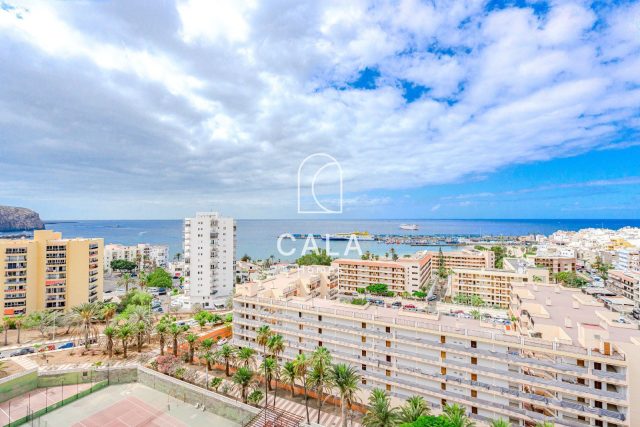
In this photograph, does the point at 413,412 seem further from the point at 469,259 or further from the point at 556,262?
the point at 556,262

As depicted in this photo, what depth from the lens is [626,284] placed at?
73688 mm

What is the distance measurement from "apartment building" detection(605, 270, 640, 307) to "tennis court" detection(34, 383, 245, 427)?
8219 cm

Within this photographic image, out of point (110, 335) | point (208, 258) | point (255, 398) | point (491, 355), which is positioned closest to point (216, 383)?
point (255, 398)

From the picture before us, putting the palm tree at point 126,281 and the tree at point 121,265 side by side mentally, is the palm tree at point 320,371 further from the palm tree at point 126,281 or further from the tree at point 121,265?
the tree at point 121,265

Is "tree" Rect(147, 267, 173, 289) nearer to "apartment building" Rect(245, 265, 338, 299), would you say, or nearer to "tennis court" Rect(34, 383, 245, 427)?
"apartment building" Rect(245, 265, 338, 299)

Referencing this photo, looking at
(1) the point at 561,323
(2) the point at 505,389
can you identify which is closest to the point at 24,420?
(2) the point at 505,389

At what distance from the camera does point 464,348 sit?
2656cm

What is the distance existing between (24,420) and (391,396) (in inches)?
1332

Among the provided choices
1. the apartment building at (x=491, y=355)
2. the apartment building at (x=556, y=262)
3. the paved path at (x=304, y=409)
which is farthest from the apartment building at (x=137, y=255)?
the apartment building at (x=556, y=262)

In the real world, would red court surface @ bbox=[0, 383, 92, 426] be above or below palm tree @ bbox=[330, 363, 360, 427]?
below

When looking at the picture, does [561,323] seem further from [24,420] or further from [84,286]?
[84,286]

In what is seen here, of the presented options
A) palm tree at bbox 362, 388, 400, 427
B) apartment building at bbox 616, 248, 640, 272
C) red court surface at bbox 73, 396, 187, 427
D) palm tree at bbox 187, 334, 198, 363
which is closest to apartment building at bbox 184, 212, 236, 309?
palm tree at bbox 187, 334, 198, 363

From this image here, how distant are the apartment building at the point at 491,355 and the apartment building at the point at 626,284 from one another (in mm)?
48069

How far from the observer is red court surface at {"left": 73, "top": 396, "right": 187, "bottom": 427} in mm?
29922
